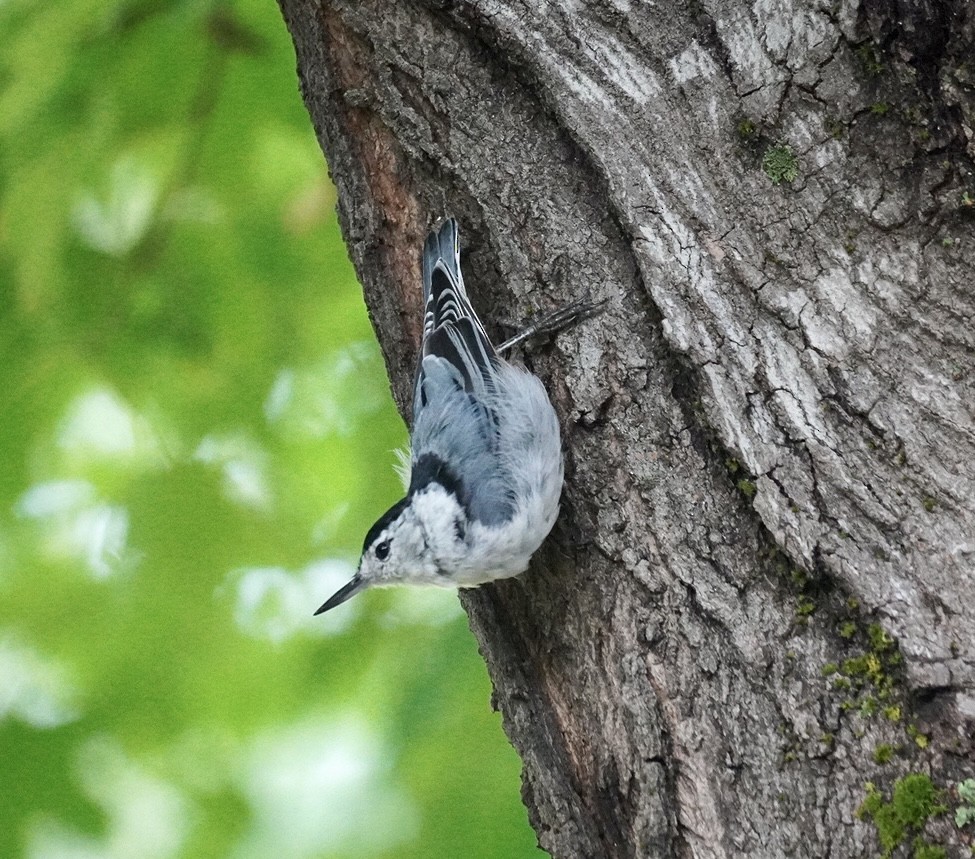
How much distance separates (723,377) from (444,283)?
0.69m

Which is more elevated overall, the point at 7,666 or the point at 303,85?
the point at 303,85

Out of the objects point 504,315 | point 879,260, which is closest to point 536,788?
point 504,315

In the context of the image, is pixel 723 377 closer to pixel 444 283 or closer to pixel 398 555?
pixel 444 283

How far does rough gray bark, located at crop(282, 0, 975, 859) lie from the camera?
1616mm

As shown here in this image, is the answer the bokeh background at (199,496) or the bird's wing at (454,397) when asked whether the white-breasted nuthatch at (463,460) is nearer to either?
the bird's wing at (454,397)

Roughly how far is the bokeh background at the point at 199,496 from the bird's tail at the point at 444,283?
526 millimetres

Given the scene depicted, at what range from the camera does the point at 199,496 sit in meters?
2.67

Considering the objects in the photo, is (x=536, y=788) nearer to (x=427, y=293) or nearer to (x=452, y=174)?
(x=427, y=293)

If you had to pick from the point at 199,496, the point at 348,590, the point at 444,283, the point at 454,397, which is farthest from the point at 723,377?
the point at 199,496

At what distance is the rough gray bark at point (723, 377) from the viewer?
1616 mm

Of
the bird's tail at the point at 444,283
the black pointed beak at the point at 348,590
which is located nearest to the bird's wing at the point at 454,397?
the bird's tail at the point at 444,283

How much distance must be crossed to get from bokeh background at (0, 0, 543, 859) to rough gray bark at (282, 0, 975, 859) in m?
0.49

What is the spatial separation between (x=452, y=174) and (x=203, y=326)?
86 centimetres

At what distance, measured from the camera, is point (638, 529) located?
1911mm
